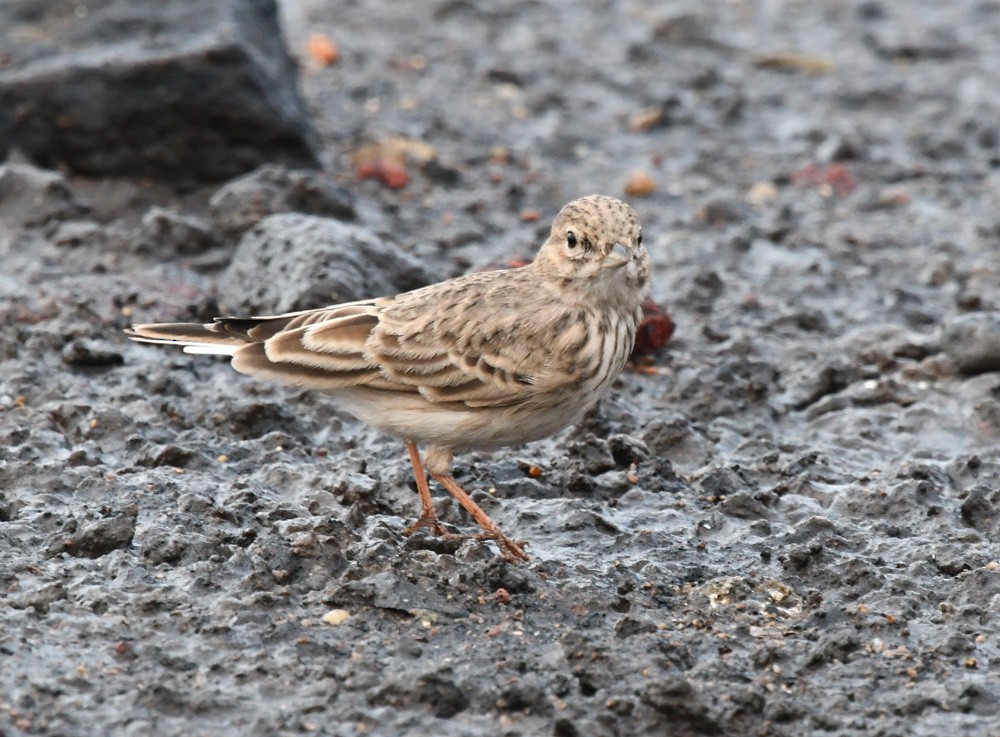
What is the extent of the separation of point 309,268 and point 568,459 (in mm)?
1891

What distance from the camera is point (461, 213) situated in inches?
402

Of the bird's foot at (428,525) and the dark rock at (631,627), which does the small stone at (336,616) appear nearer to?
the bird's foot at (428,525)

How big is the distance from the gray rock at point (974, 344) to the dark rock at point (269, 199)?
381 centimetres

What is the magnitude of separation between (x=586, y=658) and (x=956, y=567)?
5.83 feet

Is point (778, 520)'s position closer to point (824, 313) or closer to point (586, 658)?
point (586, 658)

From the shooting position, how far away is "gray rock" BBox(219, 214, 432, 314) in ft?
26.5

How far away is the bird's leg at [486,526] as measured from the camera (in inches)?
246

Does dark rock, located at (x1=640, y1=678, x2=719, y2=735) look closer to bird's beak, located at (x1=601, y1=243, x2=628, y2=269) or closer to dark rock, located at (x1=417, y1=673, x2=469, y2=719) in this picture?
dark rock, located at (x1=417, y1=673, x2=469, y2=719)

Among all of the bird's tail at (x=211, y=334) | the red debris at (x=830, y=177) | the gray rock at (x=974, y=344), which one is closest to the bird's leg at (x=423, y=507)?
the bird's tail at (x=211, y=334)

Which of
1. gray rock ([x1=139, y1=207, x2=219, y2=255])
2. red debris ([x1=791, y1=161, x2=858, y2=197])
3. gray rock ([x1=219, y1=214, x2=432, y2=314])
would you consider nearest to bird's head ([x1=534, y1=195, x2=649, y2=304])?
gray rock ([x1=219, y1=214, x2=432, y2=314])

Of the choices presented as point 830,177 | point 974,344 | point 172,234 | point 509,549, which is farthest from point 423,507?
point 830,177

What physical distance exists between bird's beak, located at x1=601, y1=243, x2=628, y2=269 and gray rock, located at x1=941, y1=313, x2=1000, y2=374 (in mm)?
2721

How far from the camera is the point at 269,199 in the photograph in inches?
372

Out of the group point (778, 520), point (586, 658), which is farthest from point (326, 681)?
point (778, 520)
